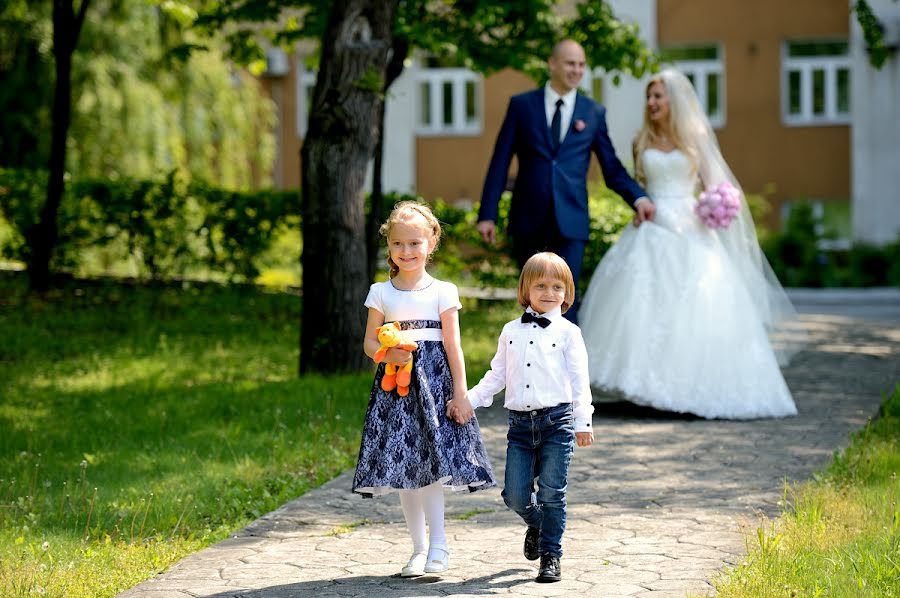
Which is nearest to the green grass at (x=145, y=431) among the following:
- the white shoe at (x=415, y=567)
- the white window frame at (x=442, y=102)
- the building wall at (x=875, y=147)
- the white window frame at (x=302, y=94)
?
the white shoe at (x=415, y=567)

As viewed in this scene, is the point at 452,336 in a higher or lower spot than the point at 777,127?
lower

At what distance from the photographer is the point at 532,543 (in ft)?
17.2

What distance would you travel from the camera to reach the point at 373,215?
14.4 metres

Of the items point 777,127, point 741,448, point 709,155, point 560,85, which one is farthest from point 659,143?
point 777,127

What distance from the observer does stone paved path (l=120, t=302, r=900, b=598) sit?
16.7ft

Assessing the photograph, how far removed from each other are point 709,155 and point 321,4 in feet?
19.4

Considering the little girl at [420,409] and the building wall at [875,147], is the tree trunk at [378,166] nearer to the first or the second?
the little girl at [420,409]

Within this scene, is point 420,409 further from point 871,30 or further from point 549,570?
point 871,30

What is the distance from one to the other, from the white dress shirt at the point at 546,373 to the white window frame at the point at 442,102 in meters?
24.0

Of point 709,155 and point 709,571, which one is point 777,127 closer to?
point 709,155

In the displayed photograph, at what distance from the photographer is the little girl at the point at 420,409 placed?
519 cm

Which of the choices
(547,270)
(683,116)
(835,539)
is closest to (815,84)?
(683,116)

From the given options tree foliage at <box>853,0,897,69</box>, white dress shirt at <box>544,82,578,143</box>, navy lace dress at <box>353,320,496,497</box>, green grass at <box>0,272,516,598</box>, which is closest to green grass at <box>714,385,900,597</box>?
navy lace dress at <box>353,320,496,497</box>

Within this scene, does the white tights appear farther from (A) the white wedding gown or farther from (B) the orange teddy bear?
(A) the white wedding gown
